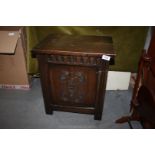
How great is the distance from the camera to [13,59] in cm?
181

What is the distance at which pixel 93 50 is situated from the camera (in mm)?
1212

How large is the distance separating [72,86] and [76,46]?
342 millimetres

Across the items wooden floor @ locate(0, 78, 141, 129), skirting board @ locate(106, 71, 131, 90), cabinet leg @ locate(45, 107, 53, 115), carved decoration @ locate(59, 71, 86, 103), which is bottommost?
wooden floor @ locate(0, 78, 141, 129)

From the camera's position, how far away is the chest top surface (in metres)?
1.19

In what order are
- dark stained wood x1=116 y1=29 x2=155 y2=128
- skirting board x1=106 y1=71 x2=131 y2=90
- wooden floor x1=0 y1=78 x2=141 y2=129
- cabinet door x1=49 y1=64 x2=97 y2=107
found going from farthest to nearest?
skirting board x1=106 y1=71 x2=131 y2=90
wooden floor x1=0 y1=78 x2=141 y2=129
cabinet door x1=49 y1=64 x2=97 y2=107
dark stained wood x1=116 y1=29 x2=155 y2=128

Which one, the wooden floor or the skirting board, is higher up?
the skirting board

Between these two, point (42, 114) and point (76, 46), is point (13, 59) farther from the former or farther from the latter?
point (76, 46)

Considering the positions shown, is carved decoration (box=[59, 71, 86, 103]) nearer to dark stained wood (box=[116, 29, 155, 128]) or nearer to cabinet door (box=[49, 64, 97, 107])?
cabinet door (box=[49, 64, 97, 107])

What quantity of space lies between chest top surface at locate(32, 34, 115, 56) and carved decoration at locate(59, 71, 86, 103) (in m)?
0.20

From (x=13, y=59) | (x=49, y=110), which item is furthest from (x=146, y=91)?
(x=13, y=59)

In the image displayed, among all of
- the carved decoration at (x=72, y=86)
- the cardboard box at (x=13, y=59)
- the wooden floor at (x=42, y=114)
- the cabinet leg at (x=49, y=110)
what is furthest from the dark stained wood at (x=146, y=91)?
the cardboard box at (x=13, y=59)

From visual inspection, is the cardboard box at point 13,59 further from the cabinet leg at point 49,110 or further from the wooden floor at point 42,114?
the cabinet leg at point 49,110

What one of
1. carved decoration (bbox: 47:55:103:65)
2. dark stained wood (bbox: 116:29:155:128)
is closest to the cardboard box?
carved decoration (bbox: 47:55:103:65)

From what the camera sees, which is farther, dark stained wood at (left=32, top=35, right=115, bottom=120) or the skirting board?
the skirting board
